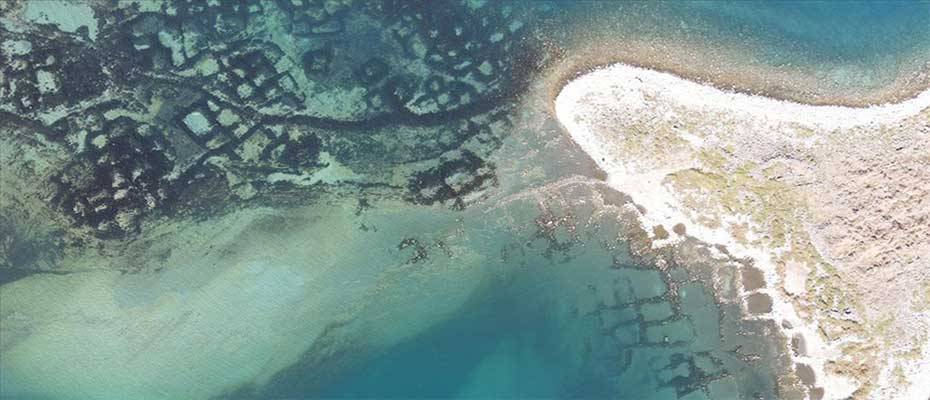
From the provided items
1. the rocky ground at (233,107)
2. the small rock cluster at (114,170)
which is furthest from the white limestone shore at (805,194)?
the small rock cluster at (114,170)

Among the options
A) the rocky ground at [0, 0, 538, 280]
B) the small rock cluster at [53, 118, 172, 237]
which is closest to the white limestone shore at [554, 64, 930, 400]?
the rocky ground at [0, 0, 538, 280]

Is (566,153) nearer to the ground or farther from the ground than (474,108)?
nearer to the ground

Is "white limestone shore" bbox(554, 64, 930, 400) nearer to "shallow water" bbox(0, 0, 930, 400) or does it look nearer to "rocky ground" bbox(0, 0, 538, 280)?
"shallow water" bbox(0, 0, 930, 400)

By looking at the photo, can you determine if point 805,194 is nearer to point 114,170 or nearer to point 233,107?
point 233,107

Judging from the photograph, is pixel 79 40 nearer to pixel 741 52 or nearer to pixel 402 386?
pixel 402 386

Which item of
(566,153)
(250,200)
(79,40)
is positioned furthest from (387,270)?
(79,40)

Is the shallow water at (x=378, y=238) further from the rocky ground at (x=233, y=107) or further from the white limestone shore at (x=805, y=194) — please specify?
the white limestone shore at (x=805, y=194)
